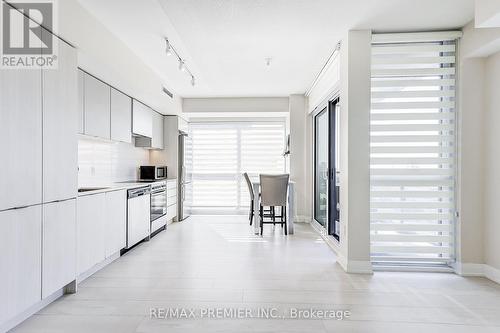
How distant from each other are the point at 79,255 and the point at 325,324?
222 cm

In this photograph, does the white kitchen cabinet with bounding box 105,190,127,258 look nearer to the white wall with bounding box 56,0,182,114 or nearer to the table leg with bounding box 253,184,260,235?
the white wall with bounding box 56,0,182,114

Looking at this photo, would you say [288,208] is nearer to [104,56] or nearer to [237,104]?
[237,104]

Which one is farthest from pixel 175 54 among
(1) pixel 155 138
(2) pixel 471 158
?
(2) pixel 471 158

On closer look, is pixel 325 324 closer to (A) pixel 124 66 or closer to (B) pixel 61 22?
(B) pixel 61 22

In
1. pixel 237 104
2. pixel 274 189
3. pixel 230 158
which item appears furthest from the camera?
pixel 230 158

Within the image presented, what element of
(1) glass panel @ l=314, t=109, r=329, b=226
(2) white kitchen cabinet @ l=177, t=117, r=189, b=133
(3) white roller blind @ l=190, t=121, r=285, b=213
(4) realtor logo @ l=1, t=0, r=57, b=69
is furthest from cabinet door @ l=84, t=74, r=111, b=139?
(3) white roller blind @ l=190, t=121, r=285, b=213

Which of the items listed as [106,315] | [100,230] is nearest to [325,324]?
[106,315]

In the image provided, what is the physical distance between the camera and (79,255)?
274cm

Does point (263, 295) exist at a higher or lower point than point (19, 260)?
lower

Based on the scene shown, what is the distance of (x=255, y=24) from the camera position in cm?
313

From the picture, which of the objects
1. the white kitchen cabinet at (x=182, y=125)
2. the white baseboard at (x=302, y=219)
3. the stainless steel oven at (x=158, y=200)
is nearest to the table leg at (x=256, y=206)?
the white baseboard at (x=302, y=219)

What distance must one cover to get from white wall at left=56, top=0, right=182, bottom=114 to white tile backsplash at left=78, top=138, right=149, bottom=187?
33.5 inches

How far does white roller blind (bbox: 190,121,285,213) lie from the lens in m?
7.59

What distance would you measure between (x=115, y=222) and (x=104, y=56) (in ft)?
6.10
